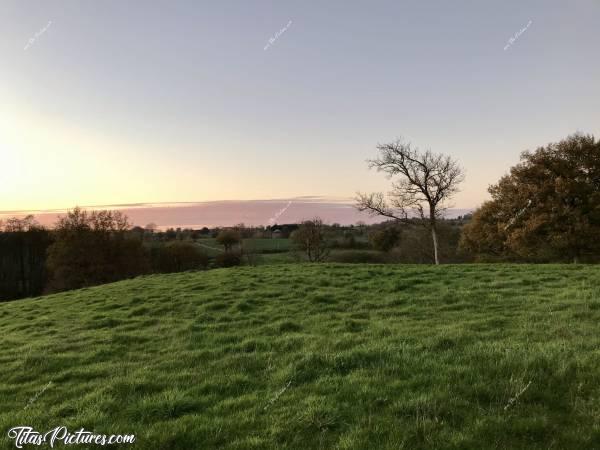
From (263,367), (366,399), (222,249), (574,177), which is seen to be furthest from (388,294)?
(222,249)

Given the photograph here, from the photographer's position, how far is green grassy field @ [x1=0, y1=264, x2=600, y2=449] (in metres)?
5.19

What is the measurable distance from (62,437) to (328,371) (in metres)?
4.11

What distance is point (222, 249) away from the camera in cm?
7538

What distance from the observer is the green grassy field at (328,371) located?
519 centimetres

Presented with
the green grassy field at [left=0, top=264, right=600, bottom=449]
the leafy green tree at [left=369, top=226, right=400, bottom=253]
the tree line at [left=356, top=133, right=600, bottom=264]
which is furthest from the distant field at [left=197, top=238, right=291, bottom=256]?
the green grassy field at [left=0, top=264, right=600, bottom=449]

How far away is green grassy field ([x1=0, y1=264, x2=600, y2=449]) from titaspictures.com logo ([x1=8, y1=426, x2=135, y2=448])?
135 mm

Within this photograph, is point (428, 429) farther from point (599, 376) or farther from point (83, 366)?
point (83, 366)

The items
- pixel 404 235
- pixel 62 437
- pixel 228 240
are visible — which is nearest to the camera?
pixel 62 437

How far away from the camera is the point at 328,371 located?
731 centimetres

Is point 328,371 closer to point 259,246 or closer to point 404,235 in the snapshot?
point 404,235

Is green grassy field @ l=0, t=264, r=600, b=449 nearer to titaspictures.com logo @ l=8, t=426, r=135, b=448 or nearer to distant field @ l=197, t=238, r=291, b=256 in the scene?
titaspictures.com logo @ l=8, t=426, r=135, b=448

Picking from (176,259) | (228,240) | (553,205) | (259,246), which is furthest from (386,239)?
(553,205)

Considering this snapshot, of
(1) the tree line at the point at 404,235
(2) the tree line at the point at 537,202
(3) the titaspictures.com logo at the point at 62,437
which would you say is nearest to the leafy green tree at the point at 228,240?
(1) the tree line at the point at 404,235

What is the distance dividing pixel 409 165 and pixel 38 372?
30.4m
